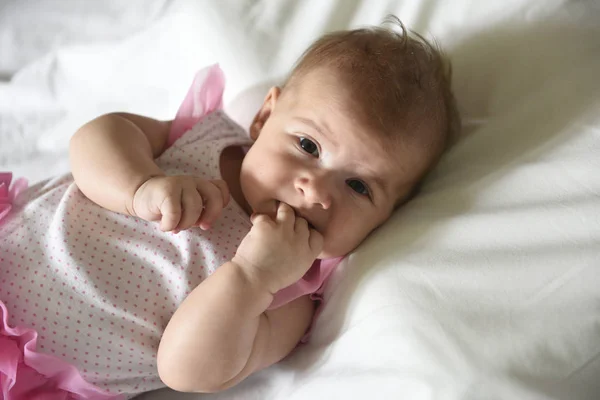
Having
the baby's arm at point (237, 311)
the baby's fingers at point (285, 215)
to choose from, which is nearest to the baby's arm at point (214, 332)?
the baby's arm at point (237, 311)

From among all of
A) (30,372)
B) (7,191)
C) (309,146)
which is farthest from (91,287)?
(309,146)

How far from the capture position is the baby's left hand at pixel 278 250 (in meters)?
0.83

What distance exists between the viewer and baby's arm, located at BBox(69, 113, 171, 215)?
90 cm

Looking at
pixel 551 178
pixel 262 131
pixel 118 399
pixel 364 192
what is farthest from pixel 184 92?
pixel 551 178

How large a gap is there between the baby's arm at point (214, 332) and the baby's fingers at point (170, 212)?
95mm

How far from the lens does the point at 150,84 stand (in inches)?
54.6

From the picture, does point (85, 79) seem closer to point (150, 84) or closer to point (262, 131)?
point (150, 84)

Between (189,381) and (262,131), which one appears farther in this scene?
(262,131)

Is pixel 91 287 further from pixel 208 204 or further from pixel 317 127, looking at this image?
pixel 317 127

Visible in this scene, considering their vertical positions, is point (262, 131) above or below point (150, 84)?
above

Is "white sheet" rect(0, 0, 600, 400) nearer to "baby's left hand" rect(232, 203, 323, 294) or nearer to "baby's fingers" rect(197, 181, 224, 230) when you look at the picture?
"baby's left hand" rect(232, 203, 323, 294)

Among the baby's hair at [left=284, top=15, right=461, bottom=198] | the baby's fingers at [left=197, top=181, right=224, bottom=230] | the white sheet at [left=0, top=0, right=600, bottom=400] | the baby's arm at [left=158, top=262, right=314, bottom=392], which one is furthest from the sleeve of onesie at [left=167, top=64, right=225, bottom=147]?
the baby's arm at [left=158, top=262, right=314, bottom=392]

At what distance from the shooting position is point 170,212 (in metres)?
0.81

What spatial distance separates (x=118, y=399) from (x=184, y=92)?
693 mm
